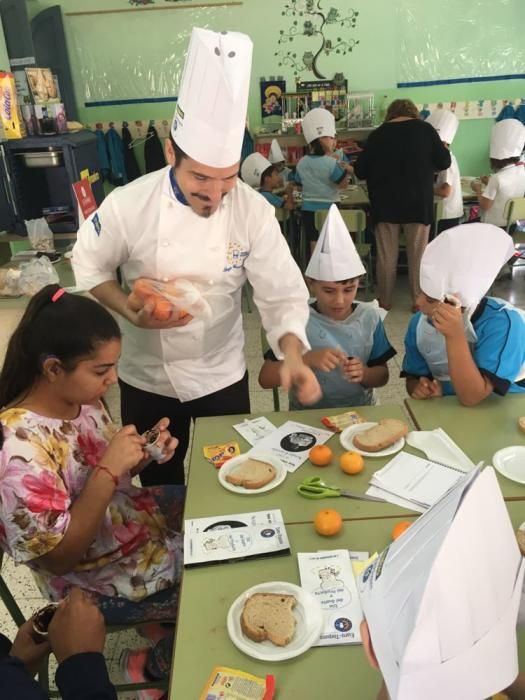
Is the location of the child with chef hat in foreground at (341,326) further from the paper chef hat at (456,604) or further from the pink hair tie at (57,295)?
the paper chef hat at (456,604)

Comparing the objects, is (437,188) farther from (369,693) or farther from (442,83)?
(369,693)

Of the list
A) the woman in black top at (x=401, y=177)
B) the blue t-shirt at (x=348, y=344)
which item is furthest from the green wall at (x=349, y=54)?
the blue t-shirt at (x=348, y=344)

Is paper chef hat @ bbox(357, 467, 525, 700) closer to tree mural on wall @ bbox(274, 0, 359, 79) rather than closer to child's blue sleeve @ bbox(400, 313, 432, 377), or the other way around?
child's blue sleeve @ bbox(400, 313, 432, 377)

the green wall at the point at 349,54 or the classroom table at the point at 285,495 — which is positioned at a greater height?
the green wall at the point at 349,54

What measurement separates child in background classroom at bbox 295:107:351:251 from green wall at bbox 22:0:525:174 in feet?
4.73

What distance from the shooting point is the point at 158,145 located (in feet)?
19.9

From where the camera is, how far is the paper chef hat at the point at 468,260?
5.38ft

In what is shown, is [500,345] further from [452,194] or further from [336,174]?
[336,174]

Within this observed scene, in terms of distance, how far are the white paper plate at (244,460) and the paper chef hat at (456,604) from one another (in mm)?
689

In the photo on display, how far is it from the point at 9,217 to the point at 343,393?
2.27m

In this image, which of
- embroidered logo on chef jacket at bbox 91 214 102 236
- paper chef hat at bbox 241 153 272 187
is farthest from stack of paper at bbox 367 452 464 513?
paper chef hat at bbox 241 153 272 187

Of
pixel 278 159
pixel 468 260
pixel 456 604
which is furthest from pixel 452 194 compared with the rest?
pixel 456 604

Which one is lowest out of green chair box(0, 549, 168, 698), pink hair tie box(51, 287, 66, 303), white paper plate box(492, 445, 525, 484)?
green chair box(0, 549, 168, 698)

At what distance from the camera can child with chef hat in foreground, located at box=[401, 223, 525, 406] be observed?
162 cm
